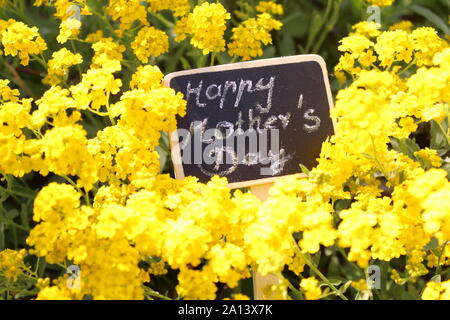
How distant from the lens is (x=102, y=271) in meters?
1.29

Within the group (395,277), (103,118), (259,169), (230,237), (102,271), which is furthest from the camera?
(103,118)

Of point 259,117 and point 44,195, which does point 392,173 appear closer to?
point 259,117

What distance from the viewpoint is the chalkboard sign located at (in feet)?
5.50

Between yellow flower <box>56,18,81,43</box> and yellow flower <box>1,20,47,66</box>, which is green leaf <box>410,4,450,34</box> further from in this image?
yellow flower <box>1,20,47,66</box>

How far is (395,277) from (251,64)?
72 centimetres

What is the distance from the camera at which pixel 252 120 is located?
67.0 inches

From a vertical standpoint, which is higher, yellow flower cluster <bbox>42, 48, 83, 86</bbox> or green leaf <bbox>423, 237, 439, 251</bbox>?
yellow flower cluster <bbox>42, 48, 83, 86</bbox>

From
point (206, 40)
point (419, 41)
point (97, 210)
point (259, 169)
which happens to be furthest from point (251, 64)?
point (97, 210)

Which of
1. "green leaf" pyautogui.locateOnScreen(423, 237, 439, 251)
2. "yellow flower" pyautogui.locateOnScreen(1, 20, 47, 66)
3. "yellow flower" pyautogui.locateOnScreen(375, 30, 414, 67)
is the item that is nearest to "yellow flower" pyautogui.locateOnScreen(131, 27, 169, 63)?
"yellow flower" pyautogui.locateOnScreen(1, 20, 47, 66)

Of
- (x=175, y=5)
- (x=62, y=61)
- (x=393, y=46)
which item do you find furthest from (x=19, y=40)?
(x=393, y=46)

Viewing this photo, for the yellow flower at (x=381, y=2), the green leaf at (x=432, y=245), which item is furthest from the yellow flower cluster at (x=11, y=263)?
the yellow flower at (x=381, y=2)

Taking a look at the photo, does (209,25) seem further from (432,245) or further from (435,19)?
(435,19)

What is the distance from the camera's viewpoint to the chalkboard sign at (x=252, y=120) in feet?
5.50

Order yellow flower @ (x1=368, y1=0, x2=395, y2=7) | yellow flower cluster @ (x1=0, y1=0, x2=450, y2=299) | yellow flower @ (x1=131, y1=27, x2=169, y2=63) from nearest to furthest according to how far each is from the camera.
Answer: yellow flower cluster @ (x1=0, y1=0, x2=450, y2=299) < yellow flower @ (x1=131, y1=27, x2=169, y2=63) < yellow flower @ (x1=368, y1=0, x2=395, y2=7)
